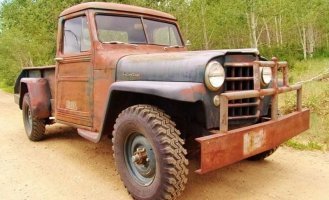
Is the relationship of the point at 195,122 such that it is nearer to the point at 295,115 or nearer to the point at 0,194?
the point at 295,115

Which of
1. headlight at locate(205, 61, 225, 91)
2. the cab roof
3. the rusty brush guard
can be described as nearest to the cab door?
the cab roof

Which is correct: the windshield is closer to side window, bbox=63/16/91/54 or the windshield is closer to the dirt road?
side window, bbox=63/16/91/54

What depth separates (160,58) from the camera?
3598 millimetres

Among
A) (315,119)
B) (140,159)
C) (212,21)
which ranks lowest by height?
(315,119)

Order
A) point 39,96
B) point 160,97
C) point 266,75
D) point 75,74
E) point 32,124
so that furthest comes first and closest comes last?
1. point 32,124
2. point 39,96
3. point 75,74
4. point 266,75
5. point 160,97

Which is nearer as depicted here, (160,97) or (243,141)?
(243,141)

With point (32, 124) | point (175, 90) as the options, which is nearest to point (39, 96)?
point (32, 124)

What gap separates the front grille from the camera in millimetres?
3314

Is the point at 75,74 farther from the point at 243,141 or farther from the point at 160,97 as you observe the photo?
the point at 243,141

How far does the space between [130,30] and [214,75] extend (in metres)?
1.82

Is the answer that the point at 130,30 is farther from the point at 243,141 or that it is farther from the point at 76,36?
the point at 243,141

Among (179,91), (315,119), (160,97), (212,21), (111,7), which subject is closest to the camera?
(179,91)

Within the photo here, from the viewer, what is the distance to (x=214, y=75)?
3.14 m

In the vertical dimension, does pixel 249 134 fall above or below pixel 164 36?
below
